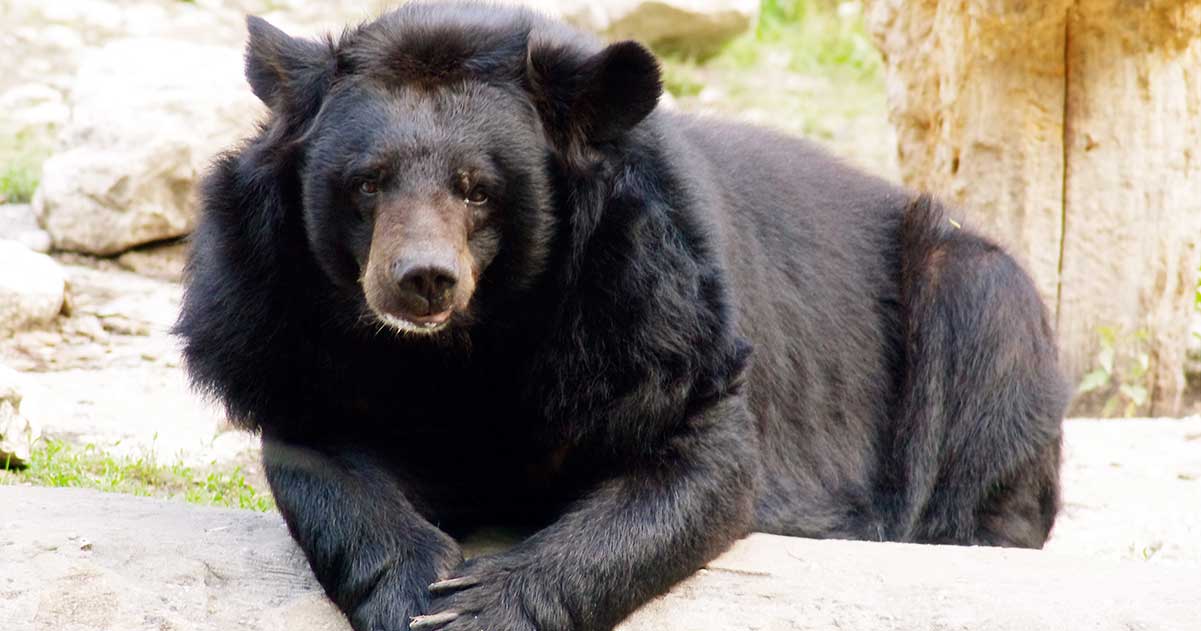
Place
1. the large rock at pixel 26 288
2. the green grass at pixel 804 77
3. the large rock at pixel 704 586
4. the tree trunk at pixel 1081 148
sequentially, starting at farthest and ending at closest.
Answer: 1. the green grass at pixel 804 77
2. the large rock at pixel 26 288
3. the tree trunk at pixel 1081 148
4. the large rock at pixel 704 586

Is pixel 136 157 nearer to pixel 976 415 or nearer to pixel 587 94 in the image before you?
pixel 976 415

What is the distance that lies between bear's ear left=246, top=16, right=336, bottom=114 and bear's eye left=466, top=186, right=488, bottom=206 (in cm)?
49

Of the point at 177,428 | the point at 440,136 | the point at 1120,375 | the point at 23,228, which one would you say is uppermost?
the point at 440,136

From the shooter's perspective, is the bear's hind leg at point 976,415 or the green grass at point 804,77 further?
the green grass at point 804,77

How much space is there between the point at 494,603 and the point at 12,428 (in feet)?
8.79

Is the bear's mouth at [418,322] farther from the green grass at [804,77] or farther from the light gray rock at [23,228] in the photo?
the green grass at [804,77]

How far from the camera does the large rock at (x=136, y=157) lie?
861cm

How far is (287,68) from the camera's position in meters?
4.12

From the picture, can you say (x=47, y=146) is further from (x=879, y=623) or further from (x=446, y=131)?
(x=879, y=623)

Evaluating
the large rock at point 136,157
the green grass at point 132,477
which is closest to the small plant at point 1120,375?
the green grass at point 132,477

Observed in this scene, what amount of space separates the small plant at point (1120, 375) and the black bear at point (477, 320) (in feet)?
11.8

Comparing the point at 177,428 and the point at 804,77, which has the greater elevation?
the point at 804,77

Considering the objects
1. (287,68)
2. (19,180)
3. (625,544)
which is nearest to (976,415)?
(625,544)

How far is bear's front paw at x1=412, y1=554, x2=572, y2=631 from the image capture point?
376 centimetres
